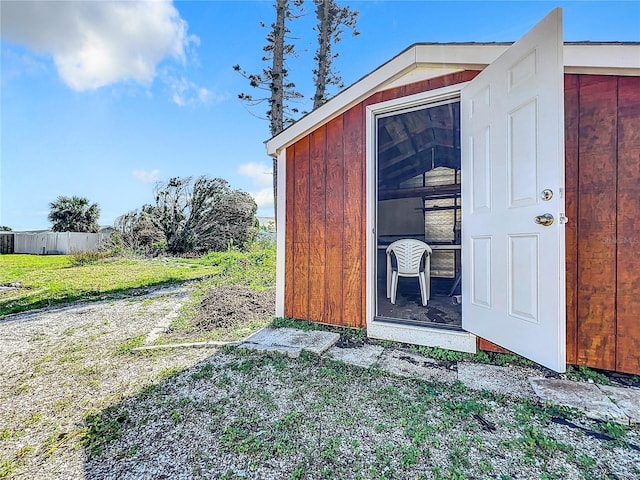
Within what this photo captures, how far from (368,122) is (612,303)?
2.46 m

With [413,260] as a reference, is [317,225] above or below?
above

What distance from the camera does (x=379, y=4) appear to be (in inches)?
247

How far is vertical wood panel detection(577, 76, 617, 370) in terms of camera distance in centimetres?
208

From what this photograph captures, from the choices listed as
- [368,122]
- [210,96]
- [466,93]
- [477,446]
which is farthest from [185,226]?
[477,446]

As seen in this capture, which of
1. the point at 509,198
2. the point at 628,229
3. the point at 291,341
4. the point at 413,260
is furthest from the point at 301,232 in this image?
the point at 628,229

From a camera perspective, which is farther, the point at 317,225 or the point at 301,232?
the point at 301,232

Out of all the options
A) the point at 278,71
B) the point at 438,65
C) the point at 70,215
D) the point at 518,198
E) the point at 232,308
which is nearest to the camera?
the point at 518,198

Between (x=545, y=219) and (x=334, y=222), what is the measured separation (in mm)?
1883

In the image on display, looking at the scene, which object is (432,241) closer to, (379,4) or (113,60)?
(379,4)

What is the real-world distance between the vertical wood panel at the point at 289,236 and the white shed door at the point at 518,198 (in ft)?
6.05

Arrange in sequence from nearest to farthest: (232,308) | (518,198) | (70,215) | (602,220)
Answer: (518,198)
(602,220)
(232,308)
(70,215)

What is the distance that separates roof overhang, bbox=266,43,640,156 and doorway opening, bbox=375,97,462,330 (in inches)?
39.3

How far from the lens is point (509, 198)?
6.77ft

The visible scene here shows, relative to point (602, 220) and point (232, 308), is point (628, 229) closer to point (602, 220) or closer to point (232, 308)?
point (602, 220)
